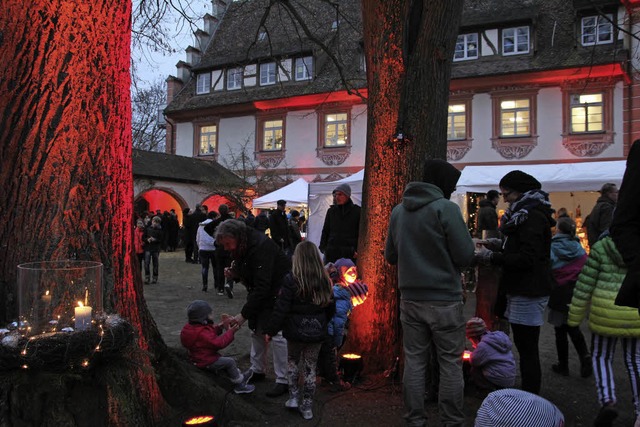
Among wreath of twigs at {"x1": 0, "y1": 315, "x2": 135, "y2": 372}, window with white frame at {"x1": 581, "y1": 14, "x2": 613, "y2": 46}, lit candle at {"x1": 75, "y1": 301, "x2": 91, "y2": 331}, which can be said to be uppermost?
window with white frame at {"x1": 581, "y1": 14, "x2": 613, "y2": 46}

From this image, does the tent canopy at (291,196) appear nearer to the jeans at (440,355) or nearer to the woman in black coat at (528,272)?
the woman in black coat at (528,272)

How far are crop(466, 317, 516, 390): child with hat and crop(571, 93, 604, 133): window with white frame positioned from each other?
1702cm

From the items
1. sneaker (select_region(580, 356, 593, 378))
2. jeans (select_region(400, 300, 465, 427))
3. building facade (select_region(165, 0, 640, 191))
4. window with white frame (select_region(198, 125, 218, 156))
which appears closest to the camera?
jeans (select_region(400, 300, 465, 427))

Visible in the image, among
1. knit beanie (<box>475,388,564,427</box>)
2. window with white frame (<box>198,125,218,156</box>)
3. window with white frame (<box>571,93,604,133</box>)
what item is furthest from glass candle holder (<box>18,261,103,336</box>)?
window with white frame (<box>198,125,218,156</box>)

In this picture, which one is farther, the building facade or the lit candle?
the building facade

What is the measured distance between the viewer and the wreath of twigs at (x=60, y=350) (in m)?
2.13

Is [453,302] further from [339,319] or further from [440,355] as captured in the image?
[339,319]

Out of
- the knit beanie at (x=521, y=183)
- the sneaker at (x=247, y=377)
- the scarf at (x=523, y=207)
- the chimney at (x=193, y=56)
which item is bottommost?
the sneaker at (x=247, y=377)

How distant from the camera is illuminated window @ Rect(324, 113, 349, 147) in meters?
22.3

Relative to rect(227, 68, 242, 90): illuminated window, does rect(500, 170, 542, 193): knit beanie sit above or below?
below

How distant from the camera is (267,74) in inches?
961

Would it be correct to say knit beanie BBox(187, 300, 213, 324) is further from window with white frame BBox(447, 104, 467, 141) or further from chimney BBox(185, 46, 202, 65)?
chimney BBox(185, 46, 202, 65)

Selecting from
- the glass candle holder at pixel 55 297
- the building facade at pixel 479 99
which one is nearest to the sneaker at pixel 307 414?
the glass candle holder at pixel 55 297

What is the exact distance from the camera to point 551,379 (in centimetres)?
454
